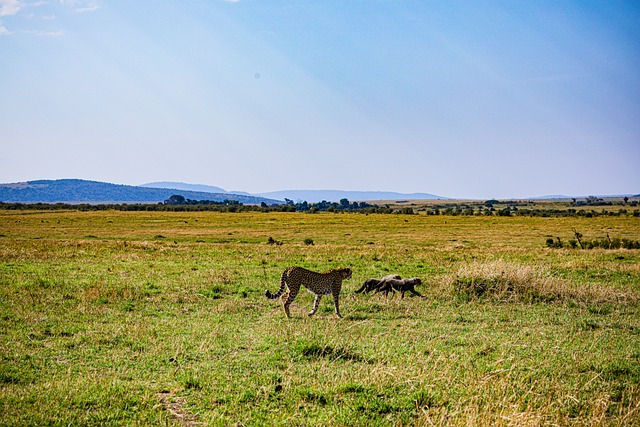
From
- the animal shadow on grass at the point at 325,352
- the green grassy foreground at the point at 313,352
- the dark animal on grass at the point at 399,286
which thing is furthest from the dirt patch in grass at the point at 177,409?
the dark animal on grass at the point at 399,286

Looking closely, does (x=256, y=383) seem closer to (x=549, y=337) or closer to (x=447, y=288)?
(x=549, y=337)

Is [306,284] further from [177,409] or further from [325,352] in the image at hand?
[177,409]

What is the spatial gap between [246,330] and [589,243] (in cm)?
3924

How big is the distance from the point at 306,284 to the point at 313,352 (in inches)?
166

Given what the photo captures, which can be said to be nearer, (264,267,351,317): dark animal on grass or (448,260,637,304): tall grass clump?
(264,267,351,317): dark animal on grass

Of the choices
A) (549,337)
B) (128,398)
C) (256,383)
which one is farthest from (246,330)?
(549,337)

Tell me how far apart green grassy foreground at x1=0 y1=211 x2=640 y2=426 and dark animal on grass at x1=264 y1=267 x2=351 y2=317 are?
0.52m

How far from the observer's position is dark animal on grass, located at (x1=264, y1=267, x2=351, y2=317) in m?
14.0

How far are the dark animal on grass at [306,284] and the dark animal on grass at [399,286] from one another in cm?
361

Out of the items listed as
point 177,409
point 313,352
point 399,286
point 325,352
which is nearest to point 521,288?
point 399,286

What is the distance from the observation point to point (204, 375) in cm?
866

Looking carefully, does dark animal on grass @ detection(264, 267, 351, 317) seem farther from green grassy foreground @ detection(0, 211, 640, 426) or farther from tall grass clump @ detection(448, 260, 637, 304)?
tall grass clump @ detection(448, 260, 637, 304)

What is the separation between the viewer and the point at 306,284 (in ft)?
46.8

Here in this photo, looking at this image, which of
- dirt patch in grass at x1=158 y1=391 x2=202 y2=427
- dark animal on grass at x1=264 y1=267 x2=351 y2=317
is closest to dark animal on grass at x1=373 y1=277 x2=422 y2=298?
dark animal on grass at x1=264 y1=267 x2=351 y2=317
